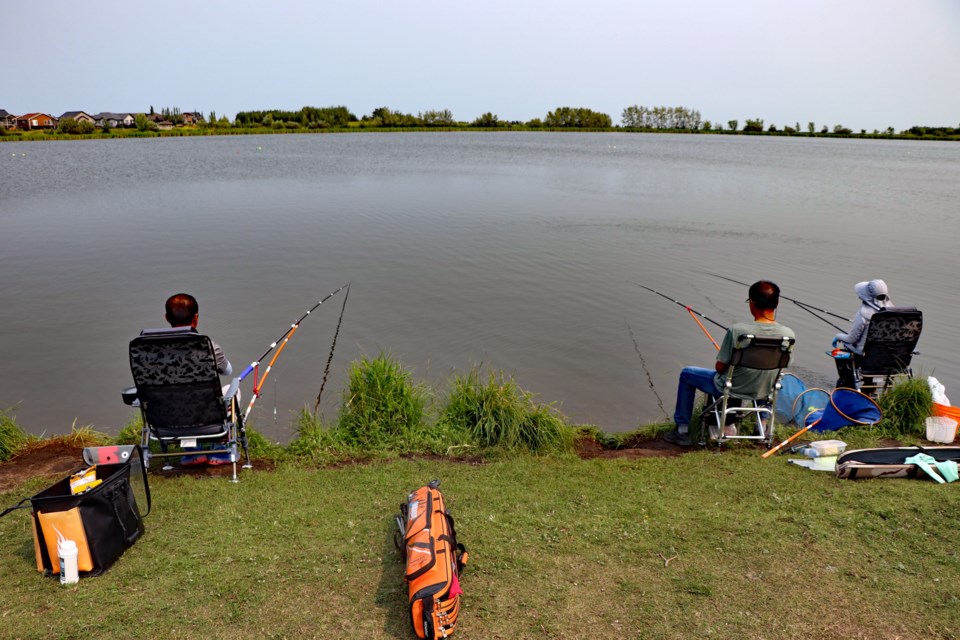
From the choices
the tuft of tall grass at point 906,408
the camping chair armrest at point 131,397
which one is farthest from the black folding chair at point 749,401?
the camping chair armrest at point 131,397

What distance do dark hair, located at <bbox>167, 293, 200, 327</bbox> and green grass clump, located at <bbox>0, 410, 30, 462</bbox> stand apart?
2.05 meters

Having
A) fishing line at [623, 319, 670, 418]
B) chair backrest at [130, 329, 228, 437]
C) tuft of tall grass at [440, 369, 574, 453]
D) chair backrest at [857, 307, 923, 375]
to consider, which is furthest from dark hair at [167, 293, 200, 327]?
chair backrest at [857, 307, 923, 375]

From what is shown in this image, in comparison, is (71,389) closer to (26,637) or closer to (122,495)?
(122,495)

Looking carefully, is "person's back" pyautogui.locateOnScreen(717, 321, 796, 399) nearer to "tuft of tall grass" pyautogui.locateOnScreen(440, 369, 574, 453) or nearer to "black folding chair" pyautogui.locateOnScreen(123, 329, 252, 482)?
"tuft of tall grass" pyautogui.locateOnScreen(440, 369, 574, 453)

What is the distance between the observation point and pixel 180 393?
15.1 feet

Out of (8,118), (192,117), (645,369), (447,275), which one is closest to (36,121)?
(8,118)

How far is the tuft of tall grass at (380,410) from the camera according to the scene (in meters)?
5.56

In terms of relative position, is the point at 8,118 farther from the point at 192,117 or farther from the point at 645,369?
the point at 645,369

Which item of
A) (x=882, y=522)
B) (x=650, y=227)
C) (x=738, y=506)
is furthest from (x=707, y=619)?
(x=650, y=227)

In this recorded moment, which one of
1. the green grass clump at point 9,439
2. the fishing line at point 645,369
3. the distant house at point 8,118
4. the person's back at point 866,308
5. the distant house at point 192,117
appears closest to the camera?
the green grass clump at point 9,439

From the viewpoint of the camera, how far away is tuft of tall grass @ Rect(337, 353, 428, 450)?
5.56 meters

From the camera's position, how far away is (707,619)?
10.7 feet

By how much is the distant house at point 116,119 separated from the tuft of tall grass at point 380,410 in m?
134

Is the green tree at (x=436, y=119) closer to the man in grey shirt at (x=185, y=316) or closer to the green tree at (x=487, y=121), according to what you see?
the green tree at (x=487, y=121)
